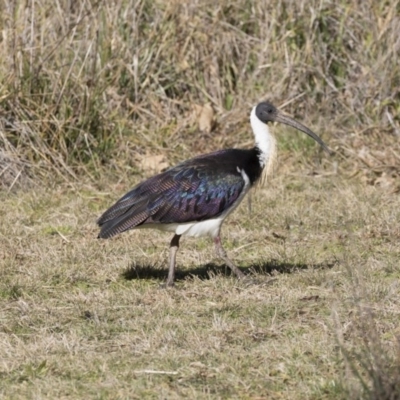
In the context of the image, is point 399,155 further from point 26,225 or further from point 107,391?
point 107,391

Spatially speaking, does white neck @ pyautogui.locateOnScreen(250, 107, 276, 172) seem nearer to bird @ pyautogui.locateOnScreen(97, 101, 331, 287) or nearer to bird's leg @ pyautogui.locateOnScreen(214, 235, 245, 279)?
bird @ pyautogui.locateOnScreen(97, 101, 331, 287)

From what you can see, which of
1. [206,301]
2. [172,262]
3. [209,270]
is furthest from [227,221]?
[206,301]

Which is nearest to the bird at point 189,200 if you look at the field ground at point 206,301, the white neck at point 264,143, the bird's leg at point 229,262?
the bird's leg at point 229,262

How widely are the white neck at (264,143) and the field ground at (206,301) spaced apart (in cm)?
78

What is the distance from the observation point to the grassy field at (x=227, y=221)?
5668mm

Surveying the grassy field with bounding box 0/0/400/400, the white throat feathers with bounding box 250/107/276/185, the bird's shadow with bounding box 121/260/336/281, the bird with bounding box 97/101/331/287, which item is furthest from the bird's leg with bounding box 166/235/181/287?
the white throat feathers with bounding box 250/107/276/185

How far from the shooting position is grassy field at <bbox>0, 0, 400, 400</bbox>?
5.67 metres

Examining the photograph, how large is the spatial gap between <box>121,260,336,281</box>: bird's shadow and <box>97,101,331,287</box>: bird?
214 millimetres

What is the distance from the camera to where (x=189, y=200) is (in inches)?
293

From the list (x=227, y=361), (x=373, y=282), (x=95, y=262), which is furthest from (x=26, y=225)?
(x=227, y=361)

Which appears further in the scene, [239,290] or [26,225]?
[26,225]

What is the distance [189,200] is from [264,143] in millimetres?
816

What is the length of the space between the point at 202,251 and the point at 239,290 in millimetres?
1260

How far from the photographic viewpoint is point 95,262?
7953 mm
